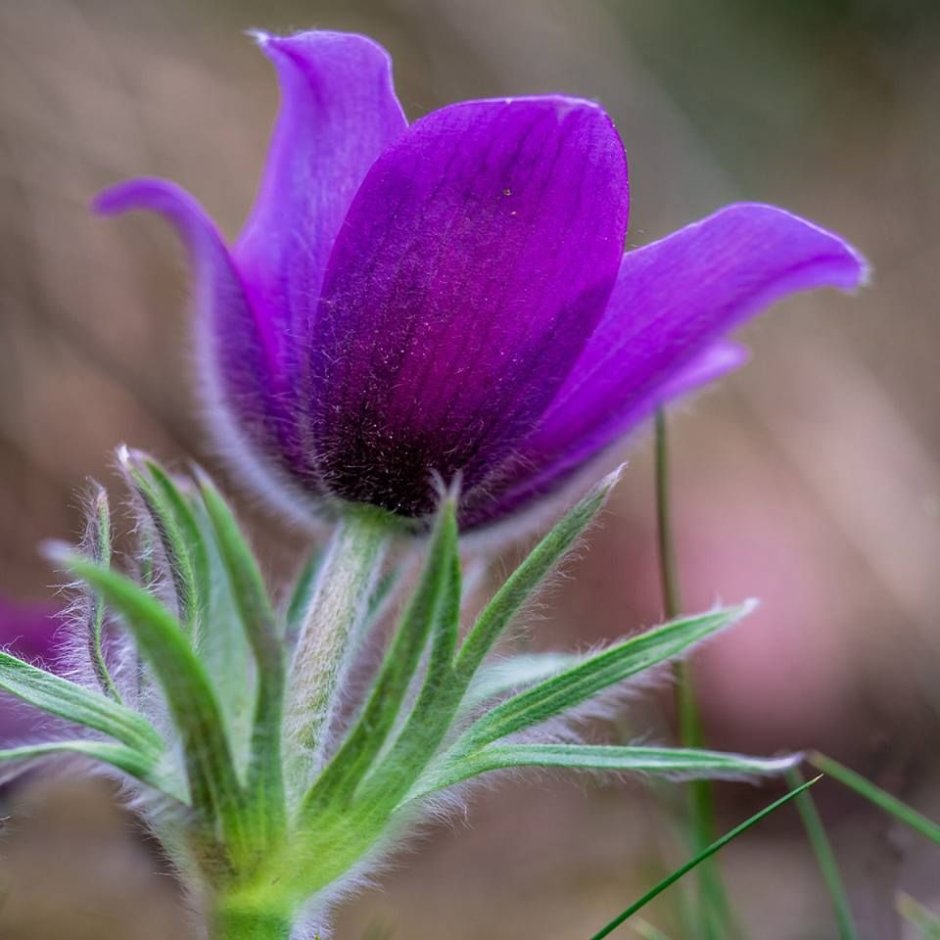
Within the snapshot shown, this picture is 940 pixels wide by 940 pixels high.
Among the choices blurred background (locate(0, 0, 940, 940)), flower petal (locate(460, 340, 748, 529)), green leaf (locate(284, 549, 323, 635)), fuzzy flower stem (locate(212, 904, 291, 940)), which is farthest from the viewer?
blurred background (locate(0, 0, 940, 940))

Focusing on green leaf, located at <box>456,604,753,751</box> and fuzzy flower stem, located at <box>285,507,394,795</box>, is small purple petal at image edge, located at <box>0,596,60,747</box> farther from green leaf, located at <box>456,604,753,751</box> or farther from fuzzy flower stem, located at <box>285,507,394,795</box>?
green leaf, located at <box>456,604,753,751</box>

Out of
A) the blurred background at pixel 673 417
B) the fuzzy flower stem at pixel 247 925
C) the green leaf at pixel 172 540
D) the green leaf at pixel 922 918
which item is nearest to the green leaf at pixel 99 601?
the green leaf at pixel 172 540

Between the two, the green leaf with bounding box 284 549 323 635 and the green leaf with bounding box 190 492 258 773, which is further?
the green leaf with bounding box 284 549 323 635

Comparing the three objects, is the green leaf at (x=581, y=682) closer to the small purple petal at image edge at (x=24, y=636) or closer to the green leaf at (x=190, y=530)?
A: the green leaf at (x=190, y=530)

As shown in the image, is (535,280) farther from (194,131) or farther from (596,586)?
(194,131)

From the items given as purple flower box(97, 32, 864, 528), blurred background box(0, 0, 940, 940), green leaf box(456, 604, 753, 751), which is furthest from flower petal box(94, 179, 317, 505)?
blurred background box(0, 0, 940, 940)

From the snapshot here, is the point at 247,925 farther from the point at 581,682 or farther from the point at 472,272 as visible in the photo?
the point at 472,272

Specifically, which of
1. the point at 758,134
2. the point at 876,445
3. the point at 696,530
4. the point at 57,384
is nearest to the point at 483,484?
the point at 57,384
